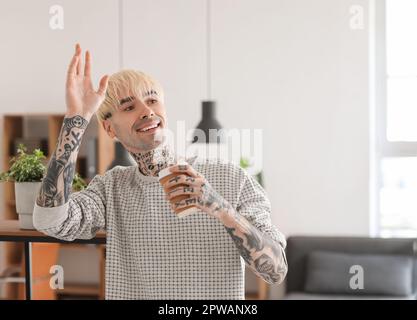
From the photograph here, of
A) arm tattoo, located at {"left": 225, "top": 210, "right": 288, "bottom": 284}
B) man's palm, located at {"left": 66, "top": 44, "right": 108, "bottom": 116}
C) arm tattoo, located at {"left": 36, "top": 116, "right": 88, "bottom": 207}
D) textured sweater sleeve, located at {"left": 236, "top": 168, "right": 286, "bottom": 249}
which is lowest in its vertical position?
arm tattoo, located at {"left": 225, "top": 210, "right": 288, "bottom": 284}

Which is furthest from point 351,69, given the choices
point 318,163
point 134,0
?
point 134,0

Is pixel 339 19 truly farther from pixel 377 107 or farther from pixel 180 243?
pixel 180 243

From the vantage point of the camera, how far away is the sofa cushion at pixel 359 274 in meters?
3.65

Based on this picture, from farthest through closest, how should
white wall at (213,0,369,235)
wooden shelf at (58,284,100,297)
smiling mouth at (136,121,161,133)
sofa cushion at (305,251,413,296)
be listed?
1. wooden shelf at (58,284,100,297)
2. white wall at (213,0,369,235)
3. sofa cushion at (305,251,413,296)
4. smiling mouth at (136,121,161,133)

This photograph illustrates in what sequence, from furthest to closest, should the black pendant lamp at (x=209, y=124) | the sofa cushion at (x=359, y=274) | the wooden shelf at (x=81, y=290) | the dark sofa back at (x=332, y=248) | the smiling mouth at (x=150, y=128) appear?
the wooden shelf at (x=81, y=290) < the dark sofa back at (x=332, y=248) < the sofa cushion at (x=359, y=274) < the black pendant lamp at (x=209, y=124) < the smiling mouth at (x=150, y=128)

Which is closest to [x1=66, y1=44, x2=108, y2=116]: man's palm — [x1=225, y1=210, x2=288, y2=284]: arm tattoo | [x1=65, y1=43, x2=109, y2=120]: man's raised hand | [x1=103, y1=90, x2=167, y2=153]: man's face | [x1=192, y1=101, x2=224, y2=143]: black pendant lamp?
[x1=65, y1=43, x2=109, y2=120]: man's raised hand

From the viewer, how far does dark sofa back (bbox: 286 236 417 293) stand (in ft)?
12.5

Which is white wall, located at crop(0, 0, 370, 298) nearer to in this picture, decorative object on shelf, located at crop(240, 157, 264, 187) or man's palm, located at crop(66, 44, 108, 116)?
decorative object on shelf, located at crop(240, 157, 264, 187)

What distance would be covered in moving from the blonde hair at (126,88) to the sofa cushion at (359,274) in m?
2.63

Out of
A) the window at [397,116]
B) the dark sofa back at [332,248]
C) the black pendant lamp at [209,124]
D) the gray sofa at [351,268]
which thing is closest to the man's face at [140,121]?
the black pendant lamp at [209,124]

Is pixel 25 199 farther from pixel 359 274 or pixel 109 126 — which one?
pixel 359 274

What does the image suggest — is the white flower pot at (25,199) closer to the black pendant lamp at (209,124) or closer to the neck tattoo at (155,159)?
the neck tattoo at (155,159)

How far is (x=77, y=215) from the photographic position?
3.83 ft
